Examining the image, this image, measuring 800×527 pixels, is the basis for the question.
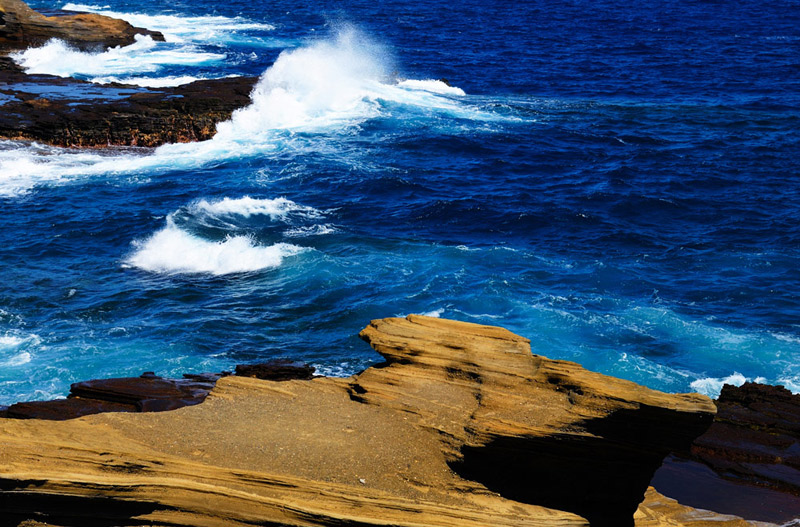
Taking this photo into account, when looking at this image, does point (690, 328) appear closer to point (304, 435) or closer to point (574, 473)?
point (574, 473)

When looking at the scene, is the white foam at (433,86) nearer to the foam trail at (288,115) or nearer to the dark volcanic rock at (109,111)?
the foam trail at (288,115)

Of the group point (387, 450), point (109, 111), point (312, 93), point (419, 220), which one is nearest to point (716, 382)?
point (387, 450)

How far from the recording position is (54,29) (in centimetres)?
4581

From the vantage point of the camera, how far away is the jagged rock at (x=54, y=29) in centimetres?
4506

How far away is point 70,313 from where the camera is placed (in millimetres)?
18984

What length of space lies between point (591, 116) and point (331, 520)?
3383cm

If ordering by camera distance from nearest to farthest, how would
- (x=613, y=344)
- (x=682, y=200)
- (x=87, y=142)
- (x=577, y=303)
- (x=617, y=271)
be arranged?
1. (x=613, y=344)
2. (x=577, y=303)
3. (x=617, y=271)
4. (x=682, y=200)
5. (x=87, y=142)

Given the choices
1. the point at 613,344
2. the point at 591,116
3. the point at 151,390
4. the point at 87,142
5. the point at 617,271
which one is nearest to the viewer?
the point at 151,390

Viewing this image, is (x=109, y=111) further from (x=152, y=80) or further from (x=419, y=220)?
(x=419, y=220)

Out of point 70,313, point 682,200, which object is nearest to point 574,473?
point 70,313

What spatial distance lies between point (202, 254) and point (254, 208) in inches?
150

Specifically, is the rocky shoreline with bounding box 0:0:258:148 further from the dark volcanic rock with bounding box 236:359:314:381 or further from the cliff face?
the cliff face

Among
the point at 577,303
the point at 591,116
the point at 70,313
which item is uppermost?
the point at 591,116

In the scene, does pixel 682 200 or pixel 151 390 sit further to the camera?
pixel 682 200
